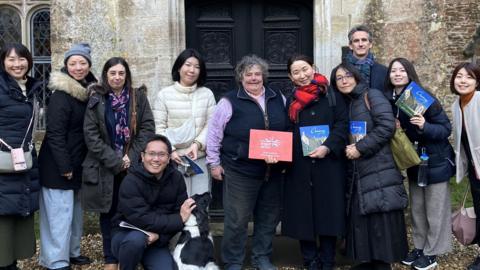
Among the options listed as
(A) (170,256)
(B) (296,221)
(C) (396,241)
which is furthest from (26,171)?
(C) (396,241)

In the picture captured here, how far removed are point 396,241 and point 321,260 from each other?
74cm

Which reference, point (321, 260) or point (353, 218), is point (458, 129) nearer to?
point (353, 218)

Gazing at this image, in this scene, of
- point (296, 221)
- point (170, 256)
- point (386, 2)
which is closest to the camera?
point (170, 256)

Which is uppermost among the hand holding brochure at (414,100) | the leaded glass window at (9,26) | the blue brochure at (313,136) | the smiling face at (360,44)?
the leaded glass window at (9,26)

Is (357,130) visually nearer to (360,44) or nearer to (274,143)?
(274,143)

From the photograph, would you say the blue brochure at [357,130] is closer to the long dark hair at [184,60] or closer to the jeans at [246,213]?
the jeans at [246,213]

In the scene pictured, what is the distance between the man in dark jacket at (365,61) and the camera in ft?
17.8

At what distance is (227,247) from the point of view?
5363 millimetres

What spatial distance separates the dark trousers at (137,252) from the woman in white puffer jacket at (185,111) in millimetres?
894

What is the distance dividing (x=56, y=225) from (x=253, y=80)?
2.30 metres

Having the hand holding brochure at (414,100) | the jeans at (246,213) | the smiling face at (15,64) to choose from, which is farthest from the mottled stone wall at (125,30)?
the hand holding brochure at (414,100)

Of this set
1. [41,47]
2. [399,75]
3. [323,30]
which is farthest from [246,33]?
[41,47]

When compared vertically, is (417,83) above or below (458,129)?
above

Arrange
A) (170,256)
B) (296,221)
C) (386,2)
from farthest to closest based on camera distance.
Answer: (386,2) < (296,221) < (170,256)
